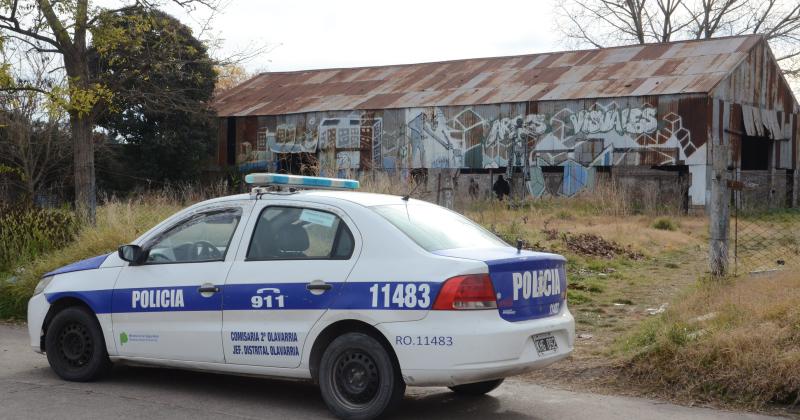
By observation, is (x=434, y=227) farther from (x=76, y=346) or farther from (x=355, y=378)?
(x=76, y=346)

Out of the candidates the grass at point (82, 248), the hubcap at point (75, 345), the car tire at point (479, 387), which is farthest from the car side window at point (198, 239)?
the grass at point (82, 248)

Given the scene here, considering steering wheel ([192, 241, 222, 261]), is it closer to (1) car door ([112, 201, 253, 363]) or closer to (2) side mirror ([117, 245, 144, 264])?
(1) car door ([112, 201, 253, 363])

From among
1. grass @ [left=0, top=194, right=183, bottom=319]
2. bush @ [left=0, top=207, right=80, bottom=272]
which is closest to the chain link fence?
grass @ [left=0, top=194, right=183, bottom=319]

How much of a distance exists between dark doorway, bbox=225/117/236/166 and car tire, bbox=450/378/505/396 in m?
30.2

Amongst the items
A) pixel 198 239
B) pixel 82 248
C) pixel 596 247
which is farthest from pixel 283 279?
pixel 596 247

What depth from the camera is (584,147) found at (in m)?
29.0

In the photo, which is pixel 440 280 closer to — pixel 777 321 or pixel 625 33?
pixel 777 321

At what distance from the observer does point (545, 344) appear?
238 inches

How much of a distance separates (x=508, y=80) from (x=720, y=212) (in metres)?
24.2

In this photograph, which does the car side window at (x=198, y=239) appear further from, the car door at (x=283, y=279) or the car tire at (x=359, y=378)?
the car tire at (x=359, y=378)

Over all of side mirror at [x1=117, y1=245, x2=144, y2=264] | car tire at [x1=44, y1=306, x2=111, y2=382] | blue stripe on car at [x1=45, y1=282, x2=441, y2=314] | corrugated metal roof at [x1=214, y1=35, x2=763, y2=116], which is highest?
corrugated metal roof at [x1=214, y1=35, x2=763, y2=116]

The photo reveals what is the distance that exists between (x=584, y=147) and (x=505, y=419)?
2366cm

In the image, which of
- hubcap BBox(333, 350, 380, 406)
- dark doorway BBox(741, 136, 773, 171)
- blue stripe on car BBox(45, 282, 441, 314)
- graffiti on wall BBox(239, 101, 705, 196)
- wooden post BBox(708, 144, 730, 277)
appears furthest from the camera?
dark doorway BBox(741, 136, 773, 171)

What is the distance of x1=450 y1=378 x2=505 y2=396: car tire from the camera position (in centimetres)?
686
